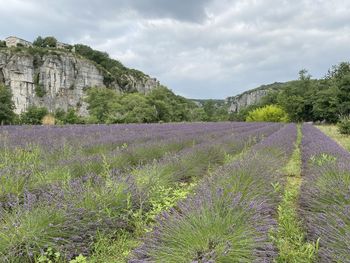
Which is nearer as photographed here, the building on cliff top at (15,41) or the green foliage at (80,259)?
A: the green foliage at (80,259)

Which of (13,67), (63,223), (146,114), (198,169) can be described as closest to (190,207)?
(63,223)

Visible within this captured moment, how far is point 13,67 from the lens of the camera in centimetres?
8538

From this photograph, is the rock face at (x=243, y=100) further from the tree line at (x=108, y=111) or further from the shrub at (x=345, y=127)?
the shrub at (x=345, y=127)

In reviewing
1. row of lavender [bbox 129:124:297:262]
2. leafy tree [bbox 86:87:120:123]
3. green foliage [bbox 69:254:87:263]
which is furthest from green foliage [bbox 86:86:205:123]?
green foliage [bbox 69:254:87:263]

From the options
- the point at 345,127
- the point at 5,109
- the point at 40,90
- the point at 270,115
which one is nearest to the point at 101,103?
the point at 5,109

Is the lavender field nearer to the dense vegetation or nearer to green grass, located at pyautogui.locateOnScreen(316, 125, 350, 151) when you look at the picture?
green grass, located at pyautogui.locateOnScreen(316, 125, 350, 151)

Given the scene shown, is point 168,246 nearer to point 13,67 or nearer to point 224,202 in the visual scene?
point 224,202

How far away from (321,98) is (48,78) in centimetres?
7422

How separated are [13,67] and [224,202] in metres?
94.9

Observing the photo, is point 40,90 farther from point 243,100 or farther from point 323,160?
point 243,100

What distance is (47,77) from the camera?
91.6 meters

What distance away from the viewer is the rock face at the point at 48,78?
85000 millimetres

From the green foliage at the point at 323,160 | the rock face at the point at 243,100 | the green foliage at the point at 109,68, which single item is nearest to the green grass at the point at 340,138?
the green foliage at the point at 323,160

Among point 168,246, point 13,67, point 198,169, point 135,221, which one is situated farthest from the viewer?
point 13,67
